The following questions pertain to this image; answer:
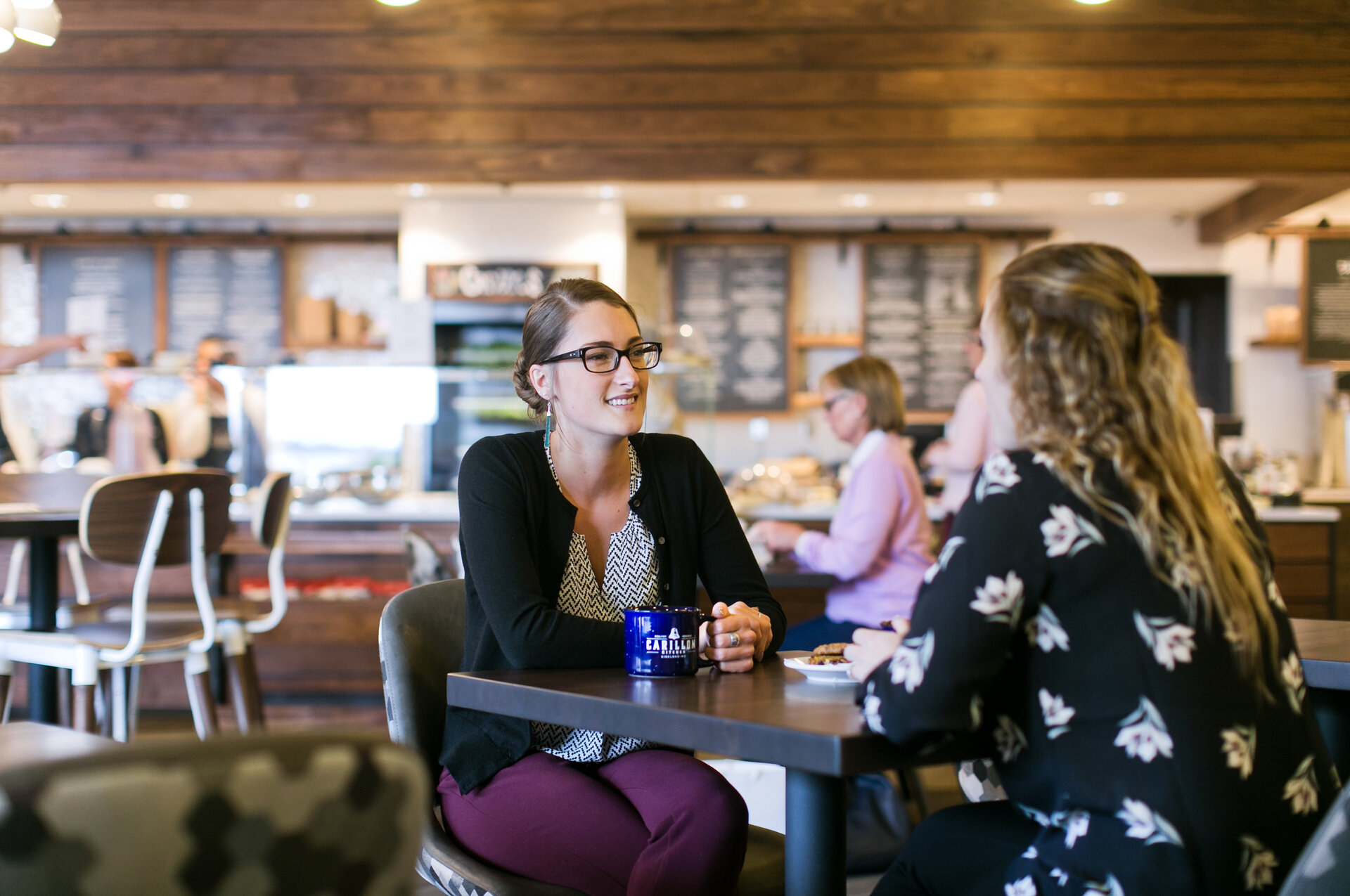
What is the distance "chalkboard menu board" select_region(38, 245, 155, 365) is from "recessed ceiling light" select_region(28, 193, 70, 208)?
0.34m

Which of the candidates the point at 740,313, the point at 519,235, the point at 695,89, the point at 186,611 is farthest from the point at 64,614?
the point at 740,313

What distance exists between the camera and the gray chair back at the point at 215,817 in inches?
21.6

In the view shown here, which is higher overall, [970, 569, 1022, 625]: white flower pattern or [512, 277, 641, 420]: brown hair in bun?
[512, 277, 641, 420]: brown hair in bun

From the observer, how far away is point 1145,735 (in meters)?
1.02

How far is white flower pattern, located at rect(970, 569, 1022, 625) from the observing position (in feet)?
3.37

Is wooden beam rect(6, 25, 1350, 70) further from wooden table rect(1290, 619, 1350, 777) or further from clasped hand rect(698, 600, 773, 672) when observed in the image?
clasped hand rect(698, 600, 773, 672)

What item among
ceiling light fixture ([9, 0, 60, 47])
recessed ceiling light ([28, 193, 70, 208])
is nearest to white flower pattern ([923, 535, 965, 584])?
ceiling light fixture ([9, 0, 60, 47])

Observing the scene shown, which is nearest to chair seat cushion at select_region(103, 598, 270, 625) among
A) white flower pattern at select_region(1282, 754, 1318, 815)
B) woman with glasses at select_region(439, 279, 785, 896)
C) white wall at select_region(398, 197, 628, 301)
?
woman with glasses at select_region(439, 279, 785, 896)

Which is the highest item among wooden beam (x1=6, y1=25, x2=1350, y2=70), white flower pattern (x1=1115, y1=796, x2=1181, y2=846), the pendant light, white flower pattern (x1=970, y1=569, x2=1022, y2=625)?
wooden beam (x1=6, y1=25, x2=1350, y2=70)

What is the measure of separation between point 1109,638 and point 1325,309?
6.72 meters

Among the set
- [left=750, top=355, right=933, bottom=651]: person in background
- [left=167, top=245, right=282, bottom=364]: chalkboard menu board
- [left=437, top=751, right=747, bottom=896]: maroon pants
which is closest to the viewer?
[left=437, top=751, right=747, bottom=896]: maroon pants

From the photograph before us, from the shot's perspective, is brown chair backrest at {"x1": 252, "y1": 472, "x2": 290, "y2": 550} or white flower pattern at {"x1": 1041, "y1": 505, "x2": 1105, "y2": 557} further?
brown chair backrest at {"x1": 252, "y1": 472, "x2": 290, "y2": 550}

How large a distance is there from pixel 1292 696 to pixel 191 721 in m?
4.08

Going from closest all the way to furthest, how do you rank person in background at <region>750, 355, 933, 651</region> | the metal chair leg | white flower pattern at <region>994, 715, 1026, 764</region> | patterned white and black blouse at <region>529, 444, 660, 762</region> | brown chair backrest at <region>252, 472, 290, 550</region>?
white flower pattern at <region>994, 715, 1026, 764</region>
patterned white and black blouse at <region>529, 444, 660, 762</region>
the metal chair leg
person in background at <region>750, 355, 933, 651</region>
brown chair backrest at <region>252, 472, 290, 550</region>
